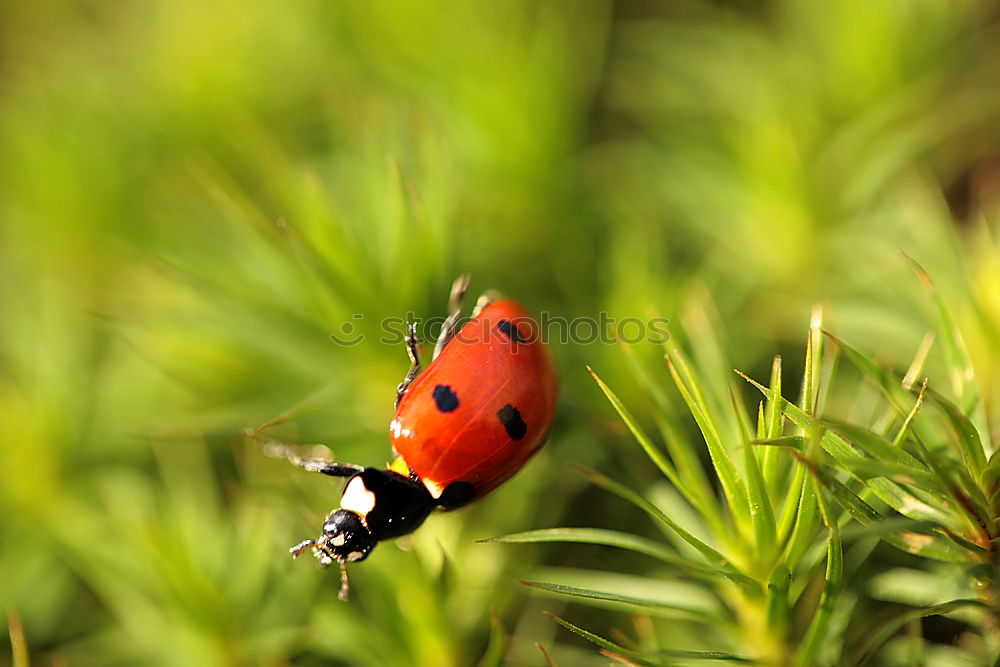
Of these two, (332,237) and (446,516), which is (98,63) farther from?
(446,516)

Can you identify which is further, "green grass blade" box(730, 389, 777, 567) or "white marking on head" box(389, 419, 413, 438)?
"white marking on head" box(389, 419, 413, 438)

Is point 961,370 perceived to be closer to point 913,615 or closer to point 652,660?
point 913,615

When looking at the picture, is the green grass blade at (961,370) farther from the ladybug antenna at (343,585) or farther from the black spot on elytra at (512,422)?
the ladybug antenna at (343,585)

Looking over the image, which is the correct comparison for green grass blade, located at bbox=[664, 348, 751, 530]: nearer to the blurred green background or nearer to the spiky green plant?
the spiky green plant

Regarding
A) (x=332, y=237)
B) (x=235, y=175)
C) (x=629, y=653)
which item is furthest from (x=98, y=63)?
(x=629, y=653)

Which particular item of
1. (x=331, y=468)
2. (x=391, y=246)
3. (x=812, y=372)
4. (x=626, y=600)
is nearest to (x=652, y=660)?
(x=626, y=600)

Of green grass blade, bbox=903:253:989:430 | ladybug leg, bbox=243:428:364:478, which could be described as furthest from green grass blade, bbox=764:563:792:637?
ladybug leg, bbox=243:428:364:478
